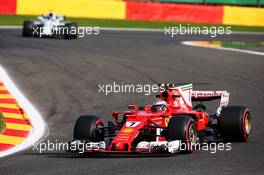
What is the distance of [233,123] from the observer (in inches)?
511

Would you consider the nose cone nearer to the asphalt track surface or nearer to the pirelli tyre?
the asphalt track surface

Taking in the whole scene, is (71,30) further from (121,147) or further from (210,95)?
(121,147)

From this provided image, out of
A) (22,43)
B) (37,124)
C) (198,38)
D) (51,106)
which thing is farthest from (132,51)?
(37,124)

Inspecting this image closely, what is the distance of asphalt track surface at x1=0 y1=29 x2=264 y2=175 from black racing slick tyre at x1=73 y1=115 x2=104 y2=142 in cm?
45

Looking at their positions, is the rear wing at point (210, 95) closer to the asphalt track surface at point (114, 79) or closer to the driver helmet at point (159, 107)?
the asphalt track surface at point (114, 79)

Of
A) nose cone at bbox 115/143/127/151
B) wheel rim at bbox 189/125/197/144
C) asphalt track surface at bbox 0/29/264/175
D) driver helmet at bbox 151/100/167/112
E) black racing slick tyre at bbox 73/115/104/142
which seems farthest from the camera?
driver helmet at bbox 151/100/167/112

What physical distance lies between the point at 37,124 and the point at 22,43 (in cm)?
1441

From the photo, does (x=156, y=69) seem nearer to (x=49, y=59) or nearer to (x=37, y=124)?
(x=49, y=59)

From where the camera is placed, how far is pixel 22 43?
2917cm

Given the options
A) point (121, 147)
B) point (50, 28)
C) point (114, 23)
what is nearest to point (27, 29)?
point (50, 28)

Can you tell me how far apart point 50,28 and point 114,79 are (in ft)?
40.2

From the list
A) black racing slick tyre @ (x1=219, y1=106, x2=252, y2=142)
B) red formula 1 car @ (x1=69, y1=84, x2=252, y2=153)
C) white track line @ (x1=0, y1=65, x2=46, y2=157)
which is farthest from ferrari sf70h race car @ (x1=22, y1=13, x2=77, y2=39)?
black racing slick tyre @ (x1=219, y1=106, x2=252, y2=142)

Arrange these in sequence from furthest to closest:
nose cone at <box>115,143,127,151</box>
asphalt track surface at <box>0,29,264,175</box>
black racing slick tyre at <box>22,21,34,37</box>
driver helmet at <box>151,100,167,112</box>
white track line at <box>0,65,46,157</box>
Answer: black racing slick tyre at <box>22,21,34,37</box>
white track line at <box>0,65,46,157</box>
driver helmet at <box>151,100,167,112</box>
nose cone at <box>115,143,127,151</box>
asphalt track surface at <box>0,29,264,175</box>

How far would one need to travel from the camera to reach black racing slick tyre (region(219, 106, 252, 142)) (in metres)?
13.0
